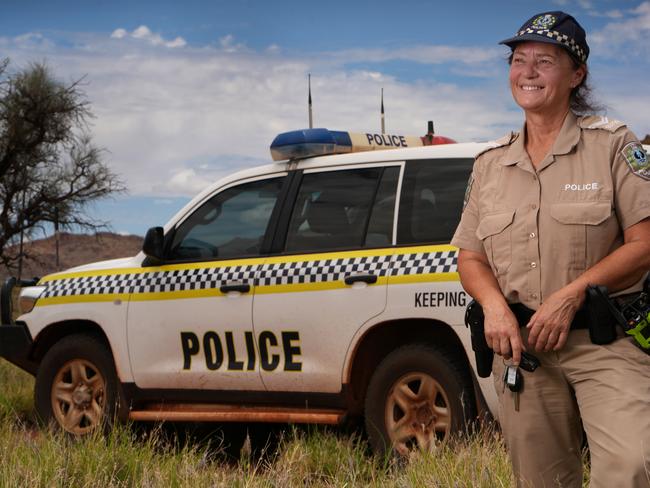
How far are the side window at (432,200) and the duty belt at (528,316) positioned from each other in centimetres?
244

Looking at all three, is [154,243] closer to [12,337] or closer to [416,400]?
[12,337]

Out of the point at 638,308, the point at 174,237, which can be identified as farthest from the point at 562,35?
the point at 174,237

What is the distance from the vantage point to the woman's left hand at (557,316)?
3088mm

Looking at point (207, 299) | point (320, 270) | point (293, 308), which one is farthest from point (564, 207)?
point (207, 299)

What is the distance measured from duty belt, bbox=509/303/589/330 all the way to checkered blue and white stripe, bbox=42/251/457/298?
2.24 metres

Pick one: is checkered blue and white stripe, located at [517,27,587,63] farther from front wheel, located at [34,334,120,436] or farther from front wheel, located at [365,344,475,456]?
front wheel, located at [34,334,120,436]

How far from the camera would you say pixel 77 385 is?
7.38 metres

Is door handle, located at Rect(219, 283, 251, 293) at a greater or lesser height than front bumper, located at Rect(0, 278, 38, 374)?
greater

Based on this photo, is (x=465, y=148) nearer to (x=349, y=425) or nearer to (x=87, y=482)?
(x=349, y=425)

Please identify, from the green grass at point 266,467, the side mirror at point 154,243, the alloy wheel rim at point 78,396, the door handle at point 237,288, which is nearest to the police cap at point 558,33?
the green grass at point 266,467

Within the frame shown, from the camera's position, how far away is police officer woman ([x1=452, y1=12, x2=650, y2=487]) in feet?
10.0

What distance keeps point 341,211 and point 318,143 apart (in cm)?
49

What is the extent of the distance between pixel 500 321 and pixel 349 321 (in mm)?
2740

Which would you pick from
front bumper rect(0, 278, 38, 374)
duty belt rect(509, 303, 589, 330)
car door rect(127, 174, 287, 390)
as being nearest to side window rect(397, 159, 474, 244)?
car door rect(127, 174, 287, 390)
